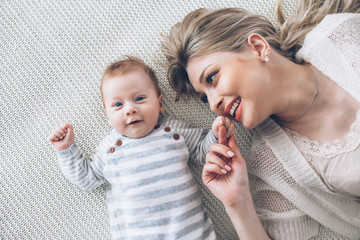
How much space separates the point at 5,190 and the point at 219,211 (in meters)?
0.81

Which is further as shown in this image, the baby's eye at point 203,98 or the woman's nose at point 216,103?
the baby's eye at point 203,98

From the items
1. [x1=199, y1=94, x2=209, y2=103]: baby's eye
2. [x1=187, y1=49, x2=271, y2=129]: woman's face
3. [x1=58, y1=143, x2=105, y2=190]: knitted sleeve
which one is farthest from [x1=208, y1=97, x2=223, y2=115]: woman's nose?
[x1=58, y1=143, x2=105, y2=190]: knitted sleeve

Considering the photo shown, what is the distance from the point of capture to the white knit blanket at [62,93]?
1.22 metres

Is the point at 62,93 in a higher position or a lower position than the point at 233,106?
higher

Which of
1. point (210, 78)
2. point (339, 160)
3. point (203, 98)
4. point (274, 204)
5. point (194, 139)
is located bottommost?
point (274, 204)

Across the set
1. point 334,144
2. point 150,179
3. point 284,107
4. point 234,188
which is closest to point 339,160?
point 334,144

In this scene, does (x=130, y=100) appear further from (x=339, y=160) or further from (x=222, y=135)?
(x=339, y=160)

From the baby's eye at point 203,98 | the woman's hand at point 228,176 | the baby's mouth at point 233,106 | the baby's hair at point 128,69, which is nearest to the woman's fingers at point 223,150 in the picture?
the woman's hand at point 228,176

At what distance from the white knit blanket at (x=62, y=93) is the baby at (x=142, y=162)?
0.35 feet

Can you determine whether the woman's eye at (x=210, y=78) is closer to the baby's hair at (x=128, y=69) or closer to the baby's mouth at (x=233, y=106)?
the baby's mouth at (x=233, y=106)

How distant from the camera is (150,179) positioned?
1.06 m

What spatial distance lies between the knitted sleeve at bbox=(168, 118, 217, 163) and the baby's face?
0.10 metres

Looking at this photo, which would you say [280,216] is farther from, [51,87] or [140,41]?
[51,87]

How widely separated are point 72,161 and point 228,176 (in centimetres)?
54
